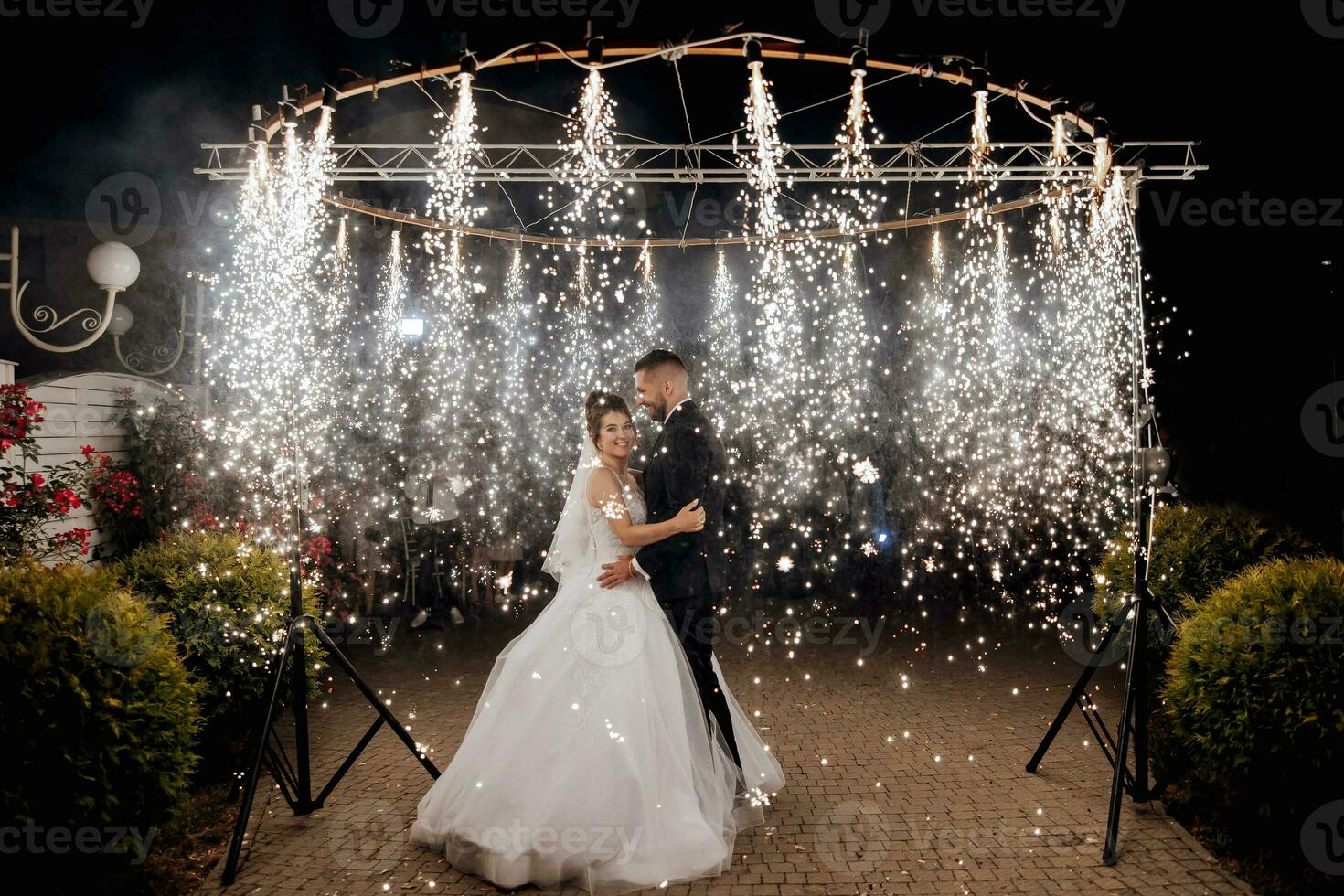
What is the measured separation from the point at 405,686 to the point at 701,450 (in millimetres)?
3863

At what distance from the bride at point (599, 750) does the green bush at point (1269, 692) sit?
6.86 ft

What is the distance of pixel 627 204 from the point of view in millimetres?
12461

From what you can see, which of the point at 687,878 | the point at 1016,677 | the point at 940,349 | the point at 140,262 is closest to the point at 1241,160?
the point at 940,349

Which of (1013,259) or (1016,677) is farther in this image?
(1013,259)

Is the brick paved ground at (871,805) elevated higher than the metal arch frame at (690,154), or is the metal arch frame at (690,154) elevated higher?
the metal arch frame at (690,154)

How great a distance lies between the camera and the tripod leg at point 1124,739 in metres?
3.39

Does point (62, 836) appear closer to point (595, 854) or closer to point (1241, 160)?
point (595, 854)

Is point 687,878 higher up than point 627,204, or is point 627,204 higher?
point 627,204
